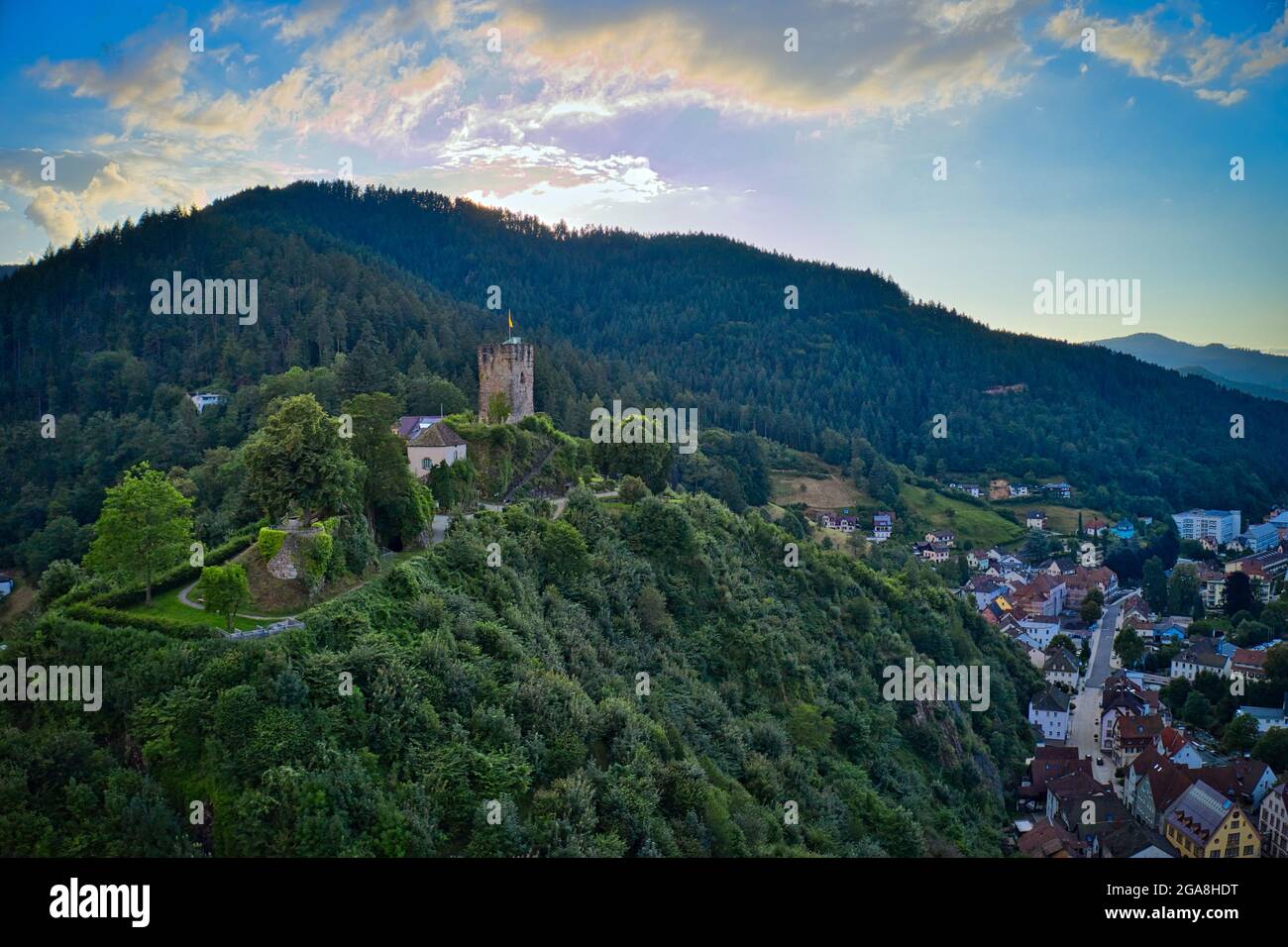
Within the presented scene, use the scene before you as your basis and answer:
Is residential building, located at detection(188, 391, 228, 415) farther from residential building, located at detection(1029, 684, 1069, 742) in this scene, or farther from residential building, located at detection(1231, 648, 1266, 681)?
residential building, located at detection(1231, 648, 1266, 681)

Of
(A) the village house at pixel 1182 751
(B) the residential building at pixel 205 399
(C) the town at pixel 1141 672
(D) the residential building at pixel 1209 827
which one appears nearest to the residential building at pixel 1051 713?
(C) the town at pixel 1141 672

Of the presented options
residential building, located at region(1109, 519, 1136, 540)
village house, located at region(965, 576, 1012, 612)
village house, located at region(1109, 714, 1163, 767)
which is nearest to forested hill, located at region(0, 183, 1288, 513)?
residential building, located at region(1109, 519, 1136, 540)

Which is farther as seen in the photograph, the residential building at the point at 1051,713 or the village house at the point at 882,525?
the village house at the point at 882,525

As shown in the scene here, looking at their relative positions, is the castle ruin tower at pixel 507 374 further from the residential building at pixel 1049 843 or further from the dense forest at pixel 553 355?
the residential building at pixel 1049 843

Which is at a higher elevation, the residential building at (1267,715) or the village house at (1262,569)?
the village house at (1262,569)

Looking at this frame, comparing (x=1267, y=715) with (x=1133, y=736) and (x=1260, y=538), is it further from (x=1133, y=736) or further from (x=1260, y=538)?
(x=1260, y=538)
